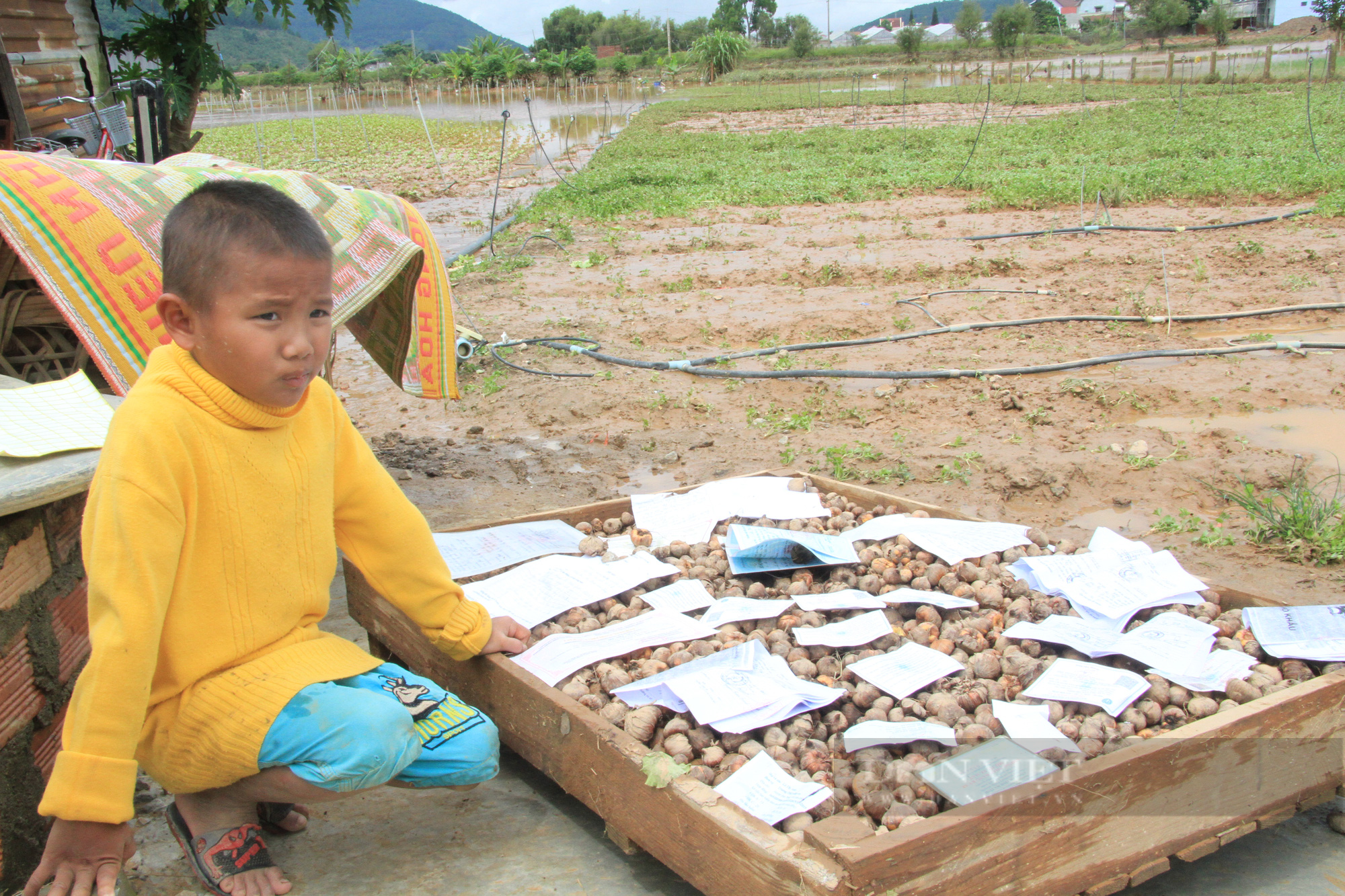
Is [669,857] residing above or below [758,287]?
below

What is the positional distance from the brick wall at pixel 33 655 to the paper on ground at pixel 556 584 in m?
0.86

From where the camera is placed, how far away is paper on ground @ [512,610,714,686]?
2.02 m

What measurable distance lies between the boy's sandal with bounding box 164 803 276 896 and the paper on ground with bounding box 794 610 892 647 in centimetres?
120

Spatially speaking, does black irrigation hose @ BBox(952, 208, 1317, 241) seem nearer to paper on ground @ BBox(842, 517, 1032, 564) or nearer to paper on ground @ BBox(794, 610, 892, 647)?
paper on ground @ BBox(842, 517, 1032, 564)

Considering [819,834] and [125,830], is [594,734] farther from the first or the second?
[125,830]

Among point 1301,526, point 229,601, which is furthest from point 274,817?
point 1301,526

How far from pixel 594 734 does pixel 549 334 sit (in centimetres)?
450

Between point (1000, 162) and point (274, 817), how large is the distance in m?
13.1

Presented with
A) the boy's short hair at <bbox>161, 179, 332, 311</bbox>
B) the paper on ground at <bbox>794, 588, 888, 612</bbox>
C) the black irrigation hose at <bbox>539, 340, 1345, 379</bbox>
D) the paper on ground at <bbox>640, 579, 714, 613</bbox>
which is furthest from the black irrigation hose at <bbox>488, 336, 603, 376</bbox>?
the boy's short hair at <bbox>161, 179, 332, 311</bbox>

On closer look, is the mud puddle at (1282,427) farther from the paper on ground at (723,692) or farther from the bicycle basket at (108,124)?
the bicycle basket at (108,124)

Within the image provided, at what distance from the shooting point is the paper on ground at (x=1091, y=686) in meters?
1.85

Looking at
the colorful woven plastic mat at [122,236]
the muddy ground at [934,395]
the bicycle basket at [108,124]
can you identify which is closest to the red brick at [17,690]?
the colorful woven plastic mat at [122,236]

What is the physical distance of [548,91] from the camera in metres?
49.8

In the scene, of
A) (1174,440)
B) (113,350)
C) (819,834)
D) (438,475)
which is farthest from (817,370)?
(819,834)
